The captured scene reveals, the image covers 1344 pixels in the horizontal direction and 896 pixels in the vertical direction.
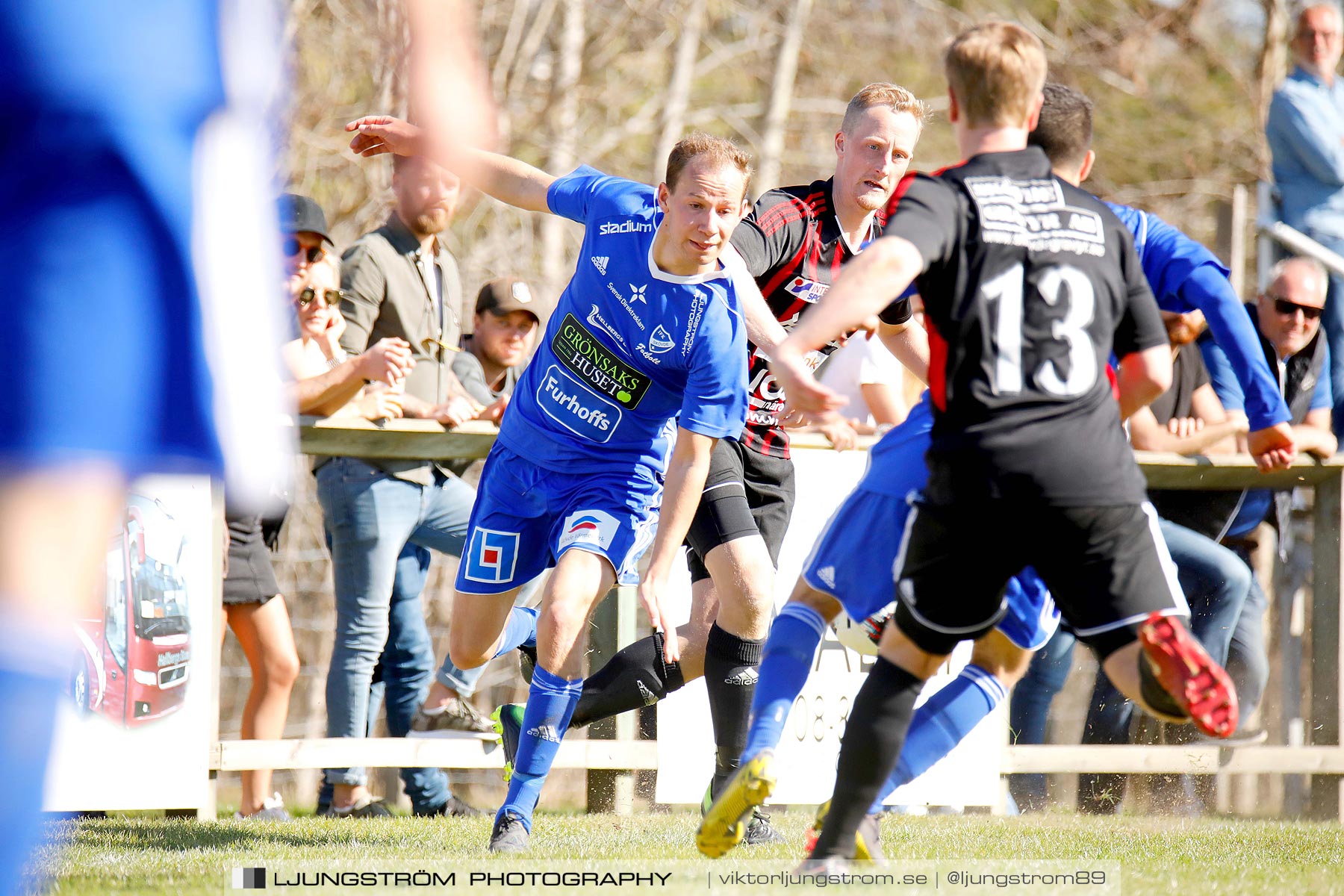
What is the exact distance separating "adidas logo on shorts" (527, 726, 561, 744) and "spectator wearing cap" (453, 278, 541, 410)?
Result: 230 centimetres

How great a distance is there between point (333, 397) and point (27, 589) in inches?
149

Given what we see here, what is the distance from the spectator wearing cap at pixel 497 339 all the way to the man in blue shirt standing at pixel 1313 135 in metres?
4.37

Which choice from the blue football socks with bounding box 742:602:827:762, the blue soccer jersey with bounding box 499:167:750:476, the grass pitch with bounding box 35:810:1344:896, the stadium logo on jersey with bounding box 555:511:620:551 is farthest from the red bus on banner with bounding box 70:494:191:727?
the blue football socks with bounding box 742:602:827:762

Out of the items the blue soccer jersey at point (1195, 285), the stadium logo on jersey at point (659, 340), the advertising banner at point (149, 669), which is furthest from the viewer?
the advertising banner at point (149, 669)

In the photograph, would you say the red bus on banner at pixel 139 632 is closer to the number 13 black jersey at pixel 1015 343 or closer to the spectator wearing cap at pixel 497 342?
the spectator wearing cap at pixel 497 342

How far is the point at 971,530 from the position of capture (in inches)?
124

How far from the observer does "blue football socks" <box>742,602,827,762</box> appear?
363 centimetres

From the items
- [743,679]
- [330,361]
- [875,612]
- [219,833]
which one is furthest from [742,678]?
[330,361]

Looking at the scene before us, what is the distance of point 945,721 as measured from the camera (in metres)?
3.86

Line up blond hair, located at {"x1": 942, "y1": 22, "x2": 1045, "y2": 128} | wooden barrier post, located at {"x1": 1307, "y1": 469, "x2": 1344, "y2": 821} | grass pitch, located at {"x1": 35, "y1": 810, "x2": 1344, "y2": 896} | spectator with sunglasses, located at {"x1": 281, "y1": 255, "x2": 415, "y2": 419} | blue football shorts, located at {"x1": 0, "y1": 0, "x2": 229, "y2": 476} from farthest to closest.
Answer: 1. wooden barrier post, located at {"x1": 1307, "y1": 469, "x2": 1344, "y2": 821}
2. spectator with sunglasses, located at {"x1": 281, "y1": 255, "x2": 415, "y2": 419}
3. grass pitch, located at {"x1": 35, "y1": 810, "x2": 1344, "y2": 896}
4. blond hair, located at {"x1": 942, "y1": 22, "x2": 1045, "y2": 128}
5. blue football shorts, located at {"x1": 0, "y1": 0, "x2": 229, "y2": 476}

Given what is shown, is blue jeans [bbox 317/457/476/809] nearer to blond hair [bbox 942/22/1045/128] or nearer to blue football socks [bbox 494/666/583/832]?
blue football socks [bbox 494/666/583/832]

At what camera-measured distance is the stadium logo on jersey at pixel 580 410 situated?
176 inches

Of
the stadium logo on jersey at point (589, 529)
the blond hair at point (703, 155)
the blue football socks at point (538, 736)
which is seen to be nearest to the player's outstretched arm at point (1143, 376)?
the blond hair at point (703, 155)

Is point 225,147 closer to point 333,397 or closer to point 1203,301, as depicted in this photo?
point 1203,301
